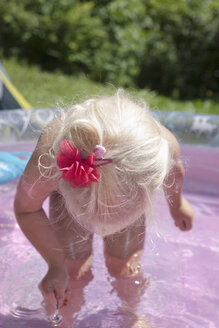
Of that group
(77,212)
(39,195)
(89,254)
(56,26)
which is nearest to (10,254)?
(89,254)

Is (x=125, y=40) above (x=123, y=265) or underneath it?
underneath

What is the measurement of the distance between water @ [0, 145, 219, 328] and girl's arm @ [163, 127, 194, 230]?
0.08 meters

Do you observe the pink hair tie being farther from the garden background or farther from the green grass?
the garden background

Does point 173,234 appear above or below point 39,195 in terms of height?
below

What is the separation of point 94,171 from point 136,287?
2.20 ft

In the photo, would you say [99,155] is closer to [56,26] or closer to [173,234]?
[173,234]

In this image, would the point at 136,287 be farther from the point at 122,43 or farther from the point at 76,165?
the point at 122,43

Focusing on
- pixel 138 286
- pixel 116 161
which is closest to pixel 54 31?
pixel 138 286

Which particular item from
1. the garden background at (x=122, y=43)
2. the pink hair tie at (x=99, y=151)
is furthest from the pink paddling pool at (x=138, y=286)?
the garden background at (x=122, y=43)

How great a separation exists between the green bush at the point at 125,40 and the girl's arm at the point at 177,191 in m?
3.60

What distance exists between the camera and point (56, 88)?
456 centimetres

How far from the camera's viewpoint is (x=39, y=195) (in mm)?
1393

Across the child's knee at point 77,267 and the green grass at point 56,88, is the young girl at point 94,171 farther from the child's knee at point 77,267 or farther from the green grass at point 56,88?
the green grass at point 56,88

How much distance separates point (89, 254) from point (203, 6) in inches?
173
